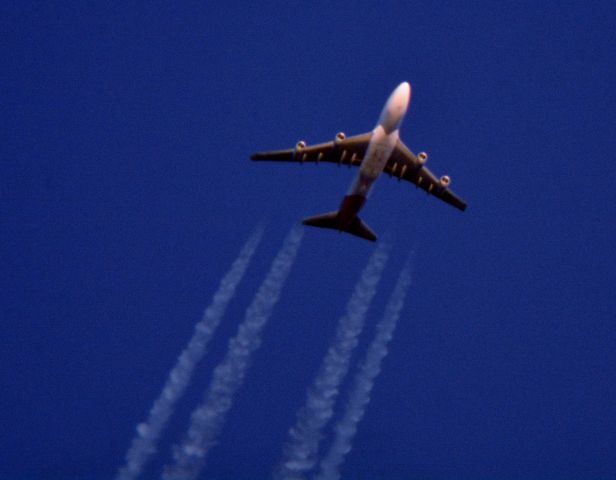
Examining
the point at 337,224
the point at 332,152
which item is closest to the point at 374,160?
the point at 332,152

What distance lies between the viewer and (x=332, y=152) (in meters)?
75.6

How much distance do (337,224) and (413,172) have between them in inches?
312

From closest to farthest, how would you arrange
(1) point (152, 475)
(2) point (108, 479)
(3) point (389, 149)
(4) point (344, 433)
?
1. (3) point (389, 149)
2. (4) point (344, 433)
3. (1) point (152, 475)
4. (2) point (108, 479)

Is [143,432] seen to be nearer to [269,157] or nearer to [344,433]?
[344,433]

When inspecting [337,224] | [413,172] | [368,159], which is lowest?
[337,224]

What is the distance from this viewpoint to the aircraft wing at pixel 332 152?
246ft

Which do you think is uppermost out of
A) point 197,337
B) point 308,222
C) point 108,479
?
point 308,222

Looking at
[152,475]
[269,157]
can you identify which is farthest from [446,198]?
[152,475]

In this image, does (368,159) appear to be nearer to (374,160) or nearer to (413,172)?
(374,160)

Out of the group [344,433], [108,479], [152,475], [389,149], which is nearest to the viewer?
[389,149]

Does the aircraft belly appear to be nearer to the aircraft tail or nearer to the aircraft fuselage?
the aircraft fuselage

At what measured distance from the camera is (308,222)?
76.2 m

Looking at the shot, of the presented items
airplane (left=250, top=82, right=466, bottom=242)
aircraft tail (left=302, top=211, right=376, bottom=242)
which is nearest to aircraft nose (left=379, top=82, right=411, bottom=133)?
airplane (left=250, top=82, right=466, bottom=242)

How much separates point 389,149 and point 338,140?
4.59 m
